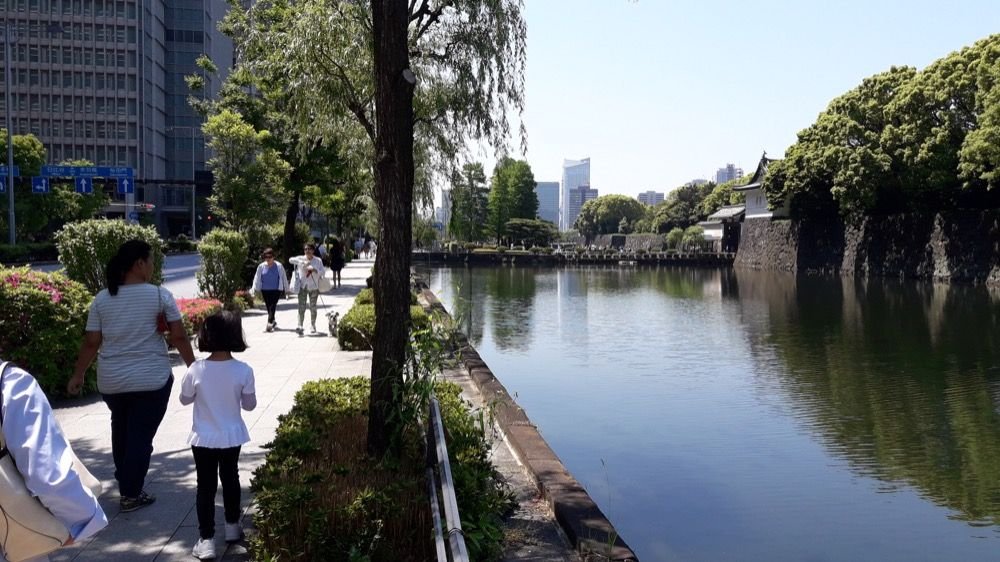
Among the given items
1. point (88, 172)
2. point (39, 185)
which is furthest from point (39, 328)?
point (88, 172)

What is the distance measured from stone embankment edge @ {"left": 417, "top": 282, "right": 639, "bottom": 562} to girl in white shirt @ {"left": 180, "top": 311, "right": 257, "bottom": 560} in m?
2.12

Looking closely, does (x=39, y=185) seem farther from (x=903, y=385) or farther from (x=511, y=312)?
(x=903, y=385)

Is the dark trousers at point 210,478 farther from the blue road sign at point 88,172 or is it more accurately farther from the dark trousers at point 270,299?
the blue road sign at point 88,172

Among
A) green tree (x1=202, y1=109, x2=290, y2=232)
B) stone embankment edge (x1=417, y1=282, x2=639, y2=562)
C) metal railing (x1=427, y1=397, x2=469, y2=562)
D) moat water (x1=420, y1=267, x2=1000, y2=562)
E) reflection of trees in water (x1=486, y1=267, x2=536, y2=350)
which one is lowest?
moat water (x1=420, y1=267, x2=1000, y2=562)

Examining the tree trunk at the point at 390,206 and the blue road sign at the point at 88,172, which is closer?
the tree trunk at the point at 390,206

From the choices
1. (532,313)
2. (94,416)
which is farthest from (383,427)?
(532,313)

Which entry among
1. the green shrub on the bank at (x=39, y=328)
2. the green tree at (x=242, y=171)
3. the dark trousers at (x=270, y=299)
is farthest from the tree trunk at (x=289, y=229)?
the green shrub on the bank at (x=39, y=328)

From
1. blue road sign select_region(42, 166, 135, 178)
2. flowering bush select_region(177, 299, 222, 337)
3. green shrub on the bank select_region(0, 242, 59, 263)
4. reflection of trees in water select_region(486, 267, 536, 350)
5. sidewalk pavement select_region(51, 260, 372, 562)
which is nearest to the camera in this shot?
sidewalk pavement select_region(51, 260, 372, 562)

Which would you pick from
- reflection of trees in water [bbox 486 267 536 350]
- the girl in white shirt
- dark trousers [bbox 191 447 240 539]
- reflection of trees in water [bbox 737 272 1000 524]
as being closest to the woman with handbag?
the girl in white shirt

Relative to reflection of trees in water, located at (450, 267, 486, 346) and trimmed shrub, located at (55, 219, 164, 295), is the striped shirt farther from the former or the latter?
trimmed shrub, located at (55, 219, 164, 295)

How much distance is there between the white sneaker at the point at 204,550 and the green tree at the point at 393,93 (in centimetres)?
138

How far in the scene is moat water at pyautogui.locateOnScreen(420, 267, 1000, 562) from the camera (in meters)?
8.45

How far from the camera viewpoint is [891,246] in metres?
53.5

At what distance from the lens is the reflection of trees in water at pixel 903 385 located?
34.3 feet
